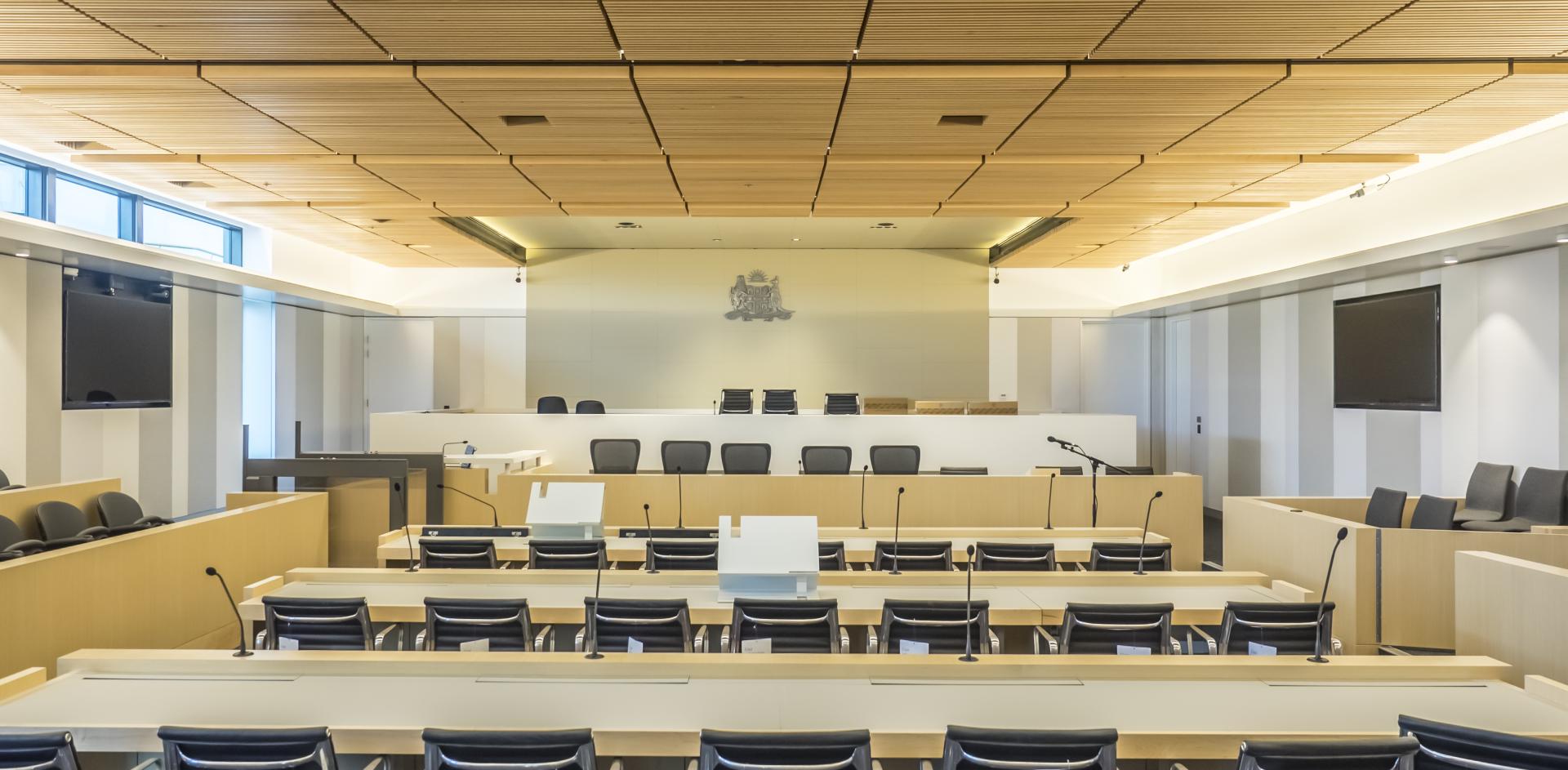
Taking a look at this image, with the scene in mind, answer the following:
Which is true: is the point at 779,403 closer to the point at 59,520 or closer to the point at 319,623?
the point at 59,520

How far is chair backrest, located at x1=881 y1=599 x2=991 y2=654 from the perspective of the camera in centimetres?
401

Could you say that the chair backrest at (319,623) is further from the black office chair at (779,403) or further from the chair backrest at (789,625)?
the black office chair at (779,403)

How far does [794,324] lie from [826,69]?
33.8ft

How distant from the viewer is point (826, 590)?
15.7 ft

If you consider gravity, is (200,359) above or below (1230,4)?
below

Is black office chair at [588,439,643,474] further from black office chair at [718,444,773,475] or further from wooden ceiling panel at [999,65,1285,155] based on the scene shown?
wooden ceiling panel at [999,65,1285,155]

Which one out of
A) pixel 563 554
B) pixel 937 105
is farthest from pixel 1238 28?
pixel 563 554

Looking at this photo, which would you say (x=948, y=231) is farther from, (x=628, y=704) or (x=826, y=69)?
(x=628, y=704)

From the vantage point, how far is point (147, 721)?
271cm

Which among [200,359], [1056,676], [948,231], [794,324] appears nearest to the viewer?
[1056,676]

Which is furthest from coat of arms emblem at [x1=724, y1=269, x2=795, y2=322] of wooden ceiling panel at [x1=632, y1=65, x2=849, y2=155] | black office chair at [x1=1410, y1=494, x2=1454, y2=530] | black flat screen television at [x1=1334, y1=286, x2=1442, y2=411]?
black office chair at [x1=1410, y1=494, x2=1454, y2=530]

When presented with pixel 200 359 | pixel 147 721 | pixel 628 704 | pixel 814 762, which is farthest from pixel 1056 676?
pixel 200 359

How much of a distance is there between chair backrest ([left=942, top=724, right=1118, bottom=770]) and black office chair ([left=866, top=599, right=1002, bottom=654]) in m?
1.60

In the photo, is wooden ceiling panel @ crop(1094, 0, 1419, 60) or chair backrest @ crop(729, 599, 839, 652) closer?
chair backrest @ crop(729, 599, 839, 652)
